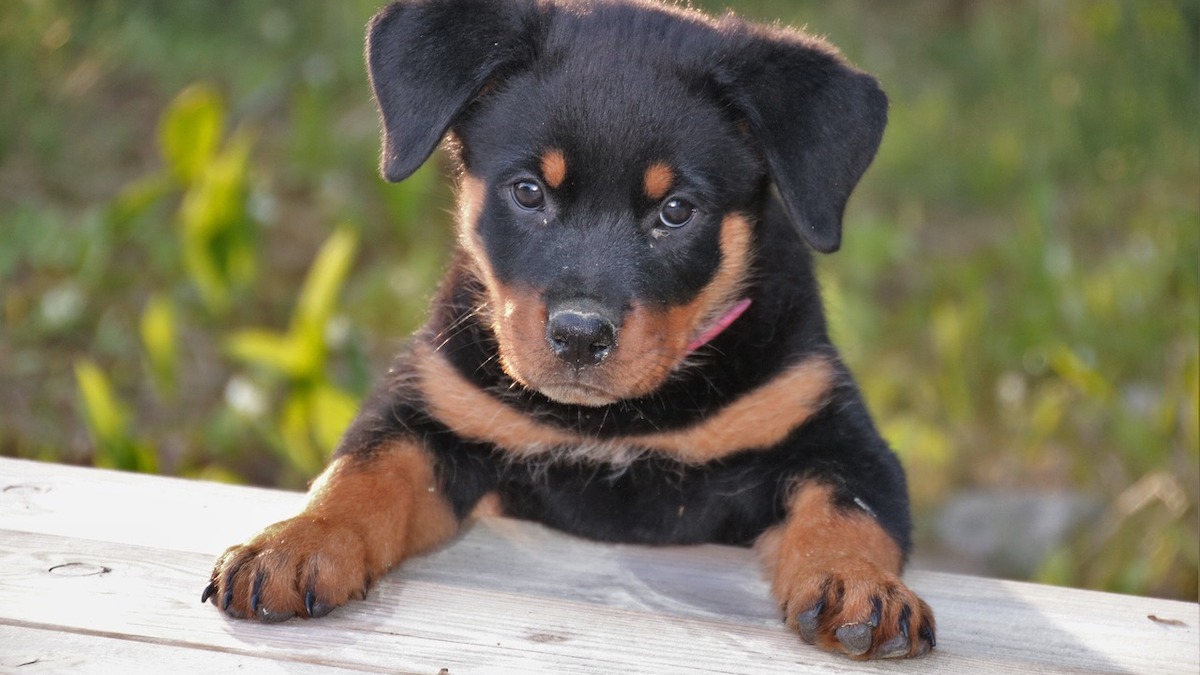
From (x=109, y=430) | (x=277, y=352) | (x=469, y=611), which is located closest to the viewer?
(x=469, y=611)

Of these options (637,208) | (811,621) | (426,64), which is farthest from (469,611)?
(426,64)

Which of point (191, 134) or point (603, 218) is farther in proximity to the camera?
point (191, 134)

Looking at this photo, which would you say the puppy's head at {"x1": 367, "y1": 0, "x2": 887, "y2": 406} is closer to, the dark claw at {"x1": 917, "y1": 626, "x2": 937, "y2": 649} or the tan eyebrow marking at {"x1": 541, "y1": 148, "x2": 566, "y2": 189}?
the tan eyebrow marking at {"x1": 541, "y1": 148, "x2": 566, "y2": 189}

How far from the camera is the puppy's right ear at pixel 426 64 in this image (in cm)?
258

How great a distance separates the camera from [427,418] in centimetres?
283

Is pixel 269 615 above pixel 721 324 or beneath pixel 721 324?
beneath

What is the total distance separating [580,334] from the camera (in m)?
2.42

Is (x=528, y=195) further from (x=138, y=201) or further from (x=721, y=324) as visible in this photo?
(x=138, y=201)

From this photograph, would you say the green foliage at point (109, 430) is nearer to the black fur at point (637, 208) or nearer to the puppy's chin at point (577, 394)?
the black fur at point (637, 208)

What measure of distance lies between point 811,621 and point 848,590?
8 centimetres

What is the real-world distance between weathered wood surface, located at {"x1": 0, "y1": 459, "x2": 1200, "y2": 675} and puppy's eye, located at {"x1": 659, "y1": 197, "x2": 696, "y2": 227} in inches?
25.9

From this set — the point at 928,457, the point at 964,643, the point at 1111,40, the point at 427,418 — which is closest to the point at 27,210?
the point at 427,418

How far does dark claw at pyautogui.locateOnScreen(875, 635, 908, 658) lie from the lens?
7.17ft

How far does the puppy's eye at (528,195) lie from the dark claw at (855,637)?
3.28 feet
